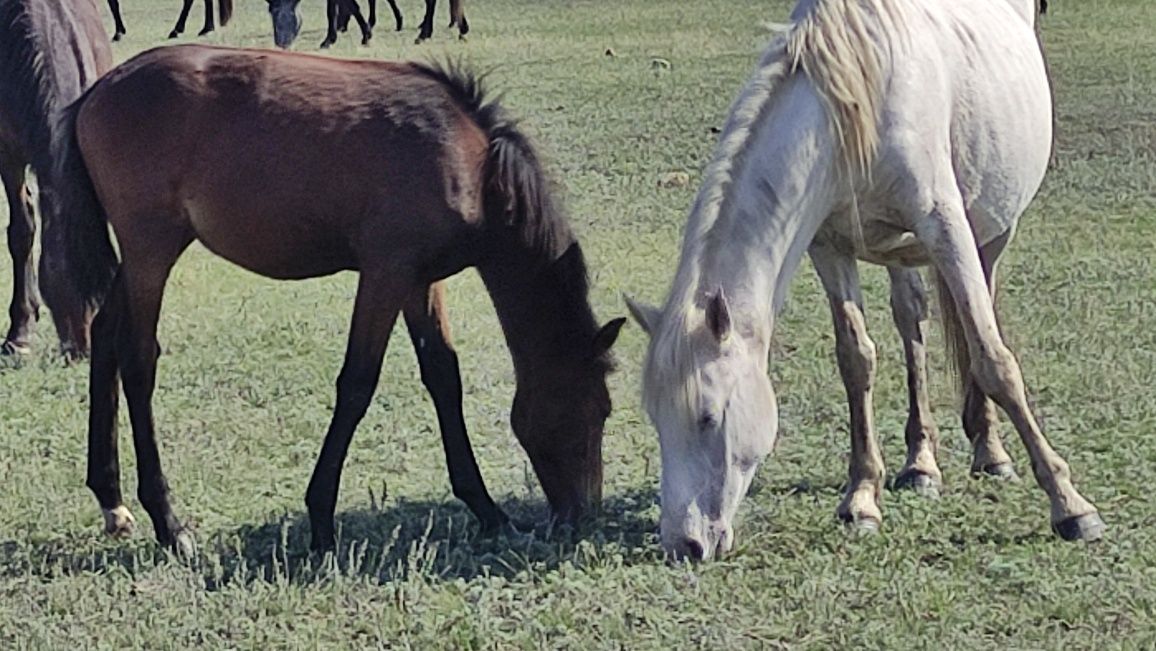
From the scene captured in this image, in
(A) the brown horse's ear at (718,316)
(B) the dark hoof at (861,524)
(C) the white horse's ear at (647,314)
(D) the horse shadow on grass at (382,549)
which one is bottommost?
→ (D) the horse shadow on grass at (382,549)

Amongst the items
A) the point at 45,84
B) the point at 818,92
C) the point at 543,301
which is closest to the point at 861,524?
the point at 543,301

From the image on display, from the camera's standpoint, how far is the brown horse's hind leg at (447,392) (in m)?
5.58

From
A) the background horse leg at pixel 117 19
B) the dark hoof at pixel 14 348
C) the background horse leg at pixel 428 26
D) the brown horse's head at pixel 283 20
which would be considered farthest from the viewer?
the background horse leg at pixel 117 19

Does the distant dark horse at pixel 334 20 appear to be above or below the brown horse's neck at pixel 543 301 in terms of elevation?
below

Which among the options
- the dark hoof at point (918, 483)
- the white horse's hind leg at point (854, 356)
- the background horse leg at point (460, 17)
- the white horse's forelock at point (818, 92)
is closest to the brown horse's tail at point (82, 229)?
the white horse's forelock at point (818, 92)

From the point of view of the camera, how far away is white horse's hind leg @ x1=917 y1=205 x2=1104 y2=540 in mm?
5164

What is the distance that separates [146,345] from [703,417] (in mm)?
1798

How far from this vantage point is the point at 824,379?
23.8 feet

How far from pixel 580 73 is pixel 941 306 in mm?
13022

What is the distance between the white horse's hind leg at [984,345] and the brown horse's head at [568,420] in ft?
3.25

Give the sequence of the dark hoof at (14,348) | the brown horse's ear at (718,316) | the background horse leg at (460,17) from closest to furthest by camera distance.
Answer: the brown horse's ear at (718,316)
the dark hoof at (14,348)
the background horse leg at (460,17)

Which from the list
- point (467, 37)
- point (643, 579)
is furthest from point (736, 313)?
point (467, 37)

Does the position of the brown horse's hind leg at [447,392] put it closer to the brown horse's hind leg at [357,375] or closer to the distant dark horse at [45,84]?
the brown horse's hind leg at [357,375]

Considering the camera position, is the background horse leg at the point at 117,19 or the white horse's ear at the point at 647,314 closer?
the white horse's ear at the point at 647,314
